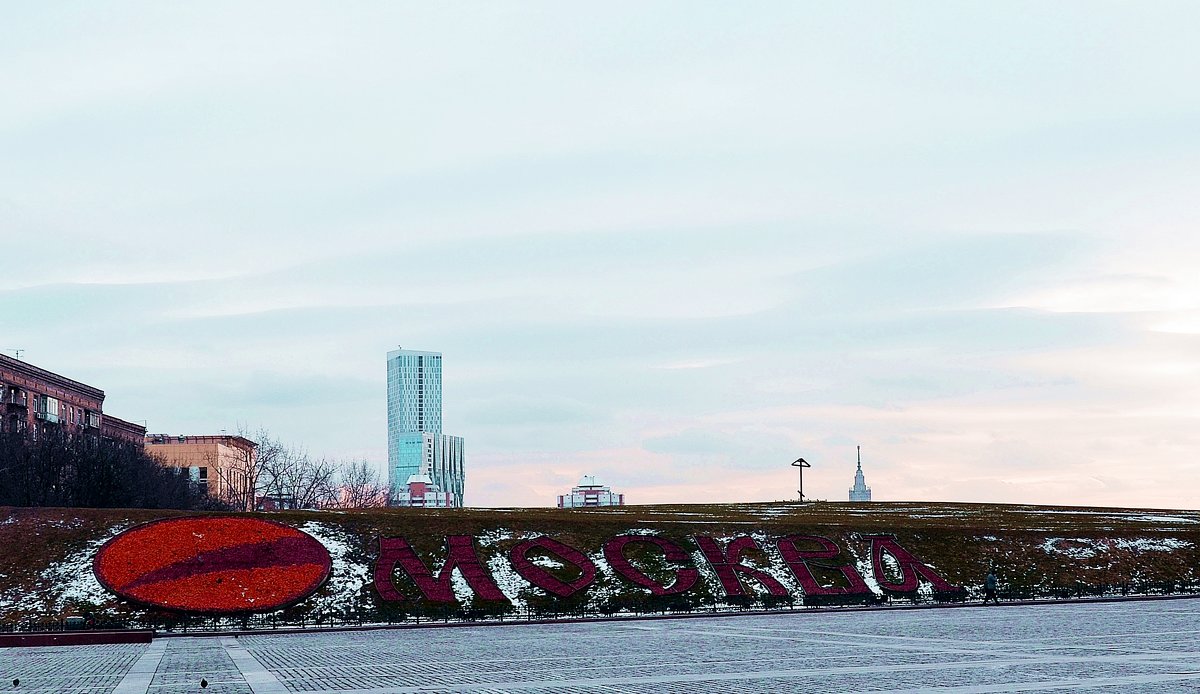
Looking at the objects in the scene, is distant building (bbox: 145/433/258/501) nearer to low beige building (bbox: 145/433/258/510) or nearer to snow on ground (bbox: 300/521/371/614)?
low beige building (bbox: 145/433/258/510)

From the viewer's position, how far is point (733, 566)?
55.6 meters

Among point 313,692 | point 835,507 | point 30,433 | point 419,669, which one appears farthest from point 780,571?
point 30,433

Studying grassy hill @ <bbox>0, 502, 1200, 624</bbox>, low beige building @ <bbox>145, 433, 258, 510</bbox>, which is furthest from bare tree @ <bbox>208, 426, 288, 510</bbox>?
grassy hill @ <bbox>0, 502, 1200, 624</bbox>

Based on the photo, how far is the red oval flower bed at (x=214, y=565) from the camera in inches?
1939

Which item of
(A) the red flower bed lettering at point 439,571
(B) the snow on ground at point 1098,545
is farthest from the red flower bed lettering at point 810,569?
(A) the red flower bed lettering at point 439,571

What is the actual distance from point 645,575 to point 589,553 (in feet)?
10.4

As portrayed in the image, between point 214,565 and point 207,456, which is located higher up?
point 207,456

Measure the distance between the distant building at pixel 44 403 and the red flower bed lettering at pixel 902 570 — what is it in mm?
64176

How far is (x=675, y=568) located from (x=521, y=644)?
20.6 m

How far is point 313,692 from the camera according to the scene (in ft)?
75.5

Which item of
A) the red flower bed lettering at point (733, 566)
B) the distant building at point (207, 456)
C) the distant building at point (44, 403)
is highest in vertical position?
the distant building at point (44, 403)

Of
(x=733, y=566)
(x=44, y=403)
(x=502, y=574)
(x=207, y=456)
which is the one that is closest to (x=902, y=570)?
(x=733, y=566)

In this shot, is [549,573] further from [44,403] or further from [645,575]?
[44,403]

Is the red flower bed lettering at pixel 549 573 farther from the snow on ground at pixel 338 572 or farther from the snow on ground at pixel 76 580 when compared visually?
the snow on ground at pixel 76 580
